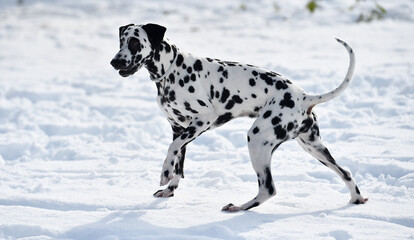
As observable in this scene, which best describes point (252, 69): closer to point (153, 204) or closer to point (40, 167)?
point (153, 204)

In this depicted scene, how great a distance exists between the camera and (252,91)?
479cm

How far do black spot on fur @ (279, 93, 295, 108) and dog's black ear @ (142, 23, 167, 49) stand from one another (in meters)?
1.12

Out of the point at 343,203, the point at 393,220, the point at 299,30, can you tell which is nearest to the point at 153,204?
the point at 343,203

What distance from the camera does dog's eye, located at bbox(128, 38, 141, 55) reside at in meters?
4.75

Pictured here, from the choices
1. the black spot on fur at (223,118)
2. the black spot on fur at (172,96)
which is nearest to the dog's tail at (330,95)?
the black spot on fur at (223,118)

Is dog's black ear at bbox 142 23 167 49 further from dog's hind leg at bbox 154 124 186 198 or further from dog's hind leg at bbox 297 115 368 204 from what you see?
dog's hind leg at bbox 297 115 368 204

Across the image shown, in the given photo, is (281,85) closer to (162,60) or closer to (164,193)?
(162,60)

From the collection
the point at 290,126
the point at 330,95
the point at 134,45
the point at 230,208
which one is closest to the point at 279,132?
the point at 290,126

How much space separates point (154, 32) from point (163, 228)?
1597 millimetres

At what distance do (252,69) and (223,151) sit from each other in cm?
218

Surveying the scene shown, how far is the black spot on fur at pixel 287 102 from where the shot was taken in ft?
15.2

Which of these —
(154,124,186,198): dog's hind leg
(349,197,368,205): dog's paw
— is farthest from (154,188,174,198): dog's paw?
(349,197,368,205): dog's paw

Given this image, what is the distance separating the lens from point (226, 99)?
4.82m

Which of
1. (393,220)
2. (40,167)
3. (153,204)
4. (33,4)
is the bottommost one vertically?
(393,220)
